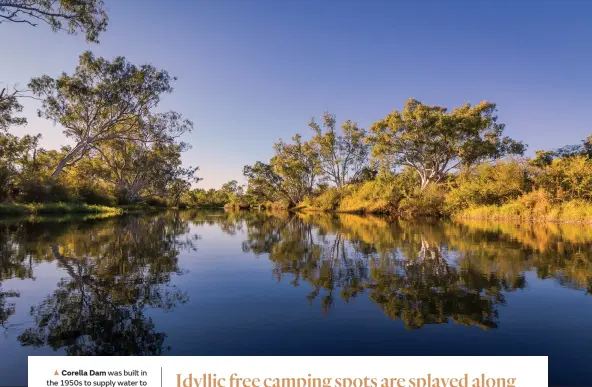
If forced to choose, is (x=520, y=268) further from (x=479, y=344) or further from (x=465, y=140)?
(x=465, y=140)

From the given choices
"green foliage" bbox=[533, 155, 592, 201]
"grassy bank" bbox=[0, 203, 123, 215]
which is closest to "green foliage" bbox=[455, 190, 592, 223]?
"green foliage" bbox=[533, 155, 592, 201]

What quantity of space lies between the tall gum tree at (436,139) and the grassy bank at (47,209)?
34855 millimetres

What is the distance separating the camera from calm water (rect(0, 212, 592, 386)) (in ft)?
16.5

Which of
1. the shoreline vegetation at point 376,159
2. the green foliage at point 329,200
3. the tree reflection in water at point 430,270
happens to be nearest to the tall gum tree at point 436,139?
the shoreline vegetation at point 376,159

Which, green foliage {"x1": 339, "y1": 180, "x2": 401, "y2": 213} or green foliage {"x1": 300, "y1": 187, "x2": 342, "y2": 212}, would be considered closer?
green foliage {"x1": 339, "y1": 180, "x2": 401, "y2": 213}

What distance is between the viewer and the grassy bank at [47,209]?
32188mm

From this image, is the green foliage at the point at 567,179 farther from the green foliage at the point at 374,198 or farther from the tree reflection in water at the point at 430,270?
the green foliage at the point at 374,198

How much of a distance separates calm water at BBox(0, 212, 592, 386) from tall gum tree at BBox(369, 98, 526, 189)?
28996 mm

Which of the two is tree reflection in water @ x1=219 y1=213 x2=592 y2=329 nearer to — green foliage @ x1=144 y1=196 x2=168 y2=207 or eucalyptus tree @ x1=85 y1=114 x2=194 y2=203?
eucalyptus tree @ x1=85 y1=114 x2=194 y2=203

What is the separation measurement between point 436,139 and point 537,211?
1438 cm

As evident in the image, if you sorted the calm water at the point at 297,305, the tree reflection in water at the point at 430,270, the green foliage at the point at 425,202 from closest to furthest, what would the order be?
the calm water at the point at 297,305
the tree reflection in water at the point at 430,270
the green foliage at the point at 425,202

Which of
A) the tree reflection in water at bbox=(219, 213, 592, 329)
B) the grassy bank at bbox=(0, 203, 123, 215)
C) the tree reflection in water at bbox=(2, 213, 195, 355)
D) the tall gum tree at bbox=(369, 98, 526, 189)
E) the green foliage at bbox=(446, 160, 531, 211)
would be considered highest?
the tall gum tree at bbox=(369, 98, 526, 189)

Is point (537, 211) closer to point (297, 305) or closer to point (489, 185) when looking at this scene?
point (489, 185)

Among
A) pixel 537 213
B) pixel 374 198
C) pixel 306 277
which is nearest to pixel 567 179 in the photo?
pixel 537 213
